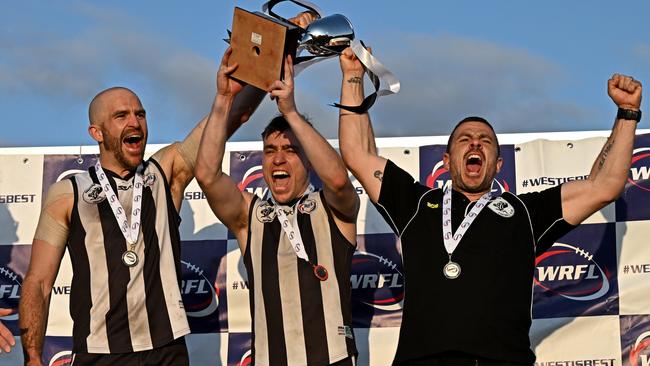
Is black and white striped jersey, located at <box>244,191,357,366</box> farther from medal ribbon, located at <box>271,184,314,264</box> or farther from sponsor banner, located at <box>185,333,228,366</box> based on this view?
sponsor banner, located at <box>185,333,228,366</box>

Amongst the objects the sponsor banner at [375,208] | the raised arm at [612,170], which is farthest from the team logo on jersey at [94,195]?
the raised arm at [612,170]

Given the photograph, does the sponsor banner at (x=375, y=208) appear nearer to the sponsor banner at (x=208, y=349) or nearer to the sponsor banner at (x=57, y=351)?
the sponsor banner at (x=208, y=349)

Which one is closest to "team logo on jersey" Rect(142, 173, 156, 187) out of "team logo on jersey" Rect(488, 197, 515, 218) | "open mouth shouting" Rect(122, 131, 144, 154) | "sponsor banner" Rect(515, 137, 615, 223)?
"open mouth shouting" Rect(122, 131, 144, 154)

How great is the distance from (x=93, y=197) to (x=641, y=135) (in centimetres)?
287

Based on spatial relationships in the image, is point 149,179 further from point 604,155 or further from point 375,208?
point 604,155

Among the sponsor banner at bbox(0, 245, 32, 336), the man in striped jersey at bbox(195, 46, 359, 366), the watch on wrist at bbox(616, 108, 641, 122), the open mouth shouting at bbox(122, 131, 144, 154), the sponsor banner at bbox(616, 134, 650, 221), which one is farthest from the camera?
the sponsor banner at bbox(0, 245, 32, 336)

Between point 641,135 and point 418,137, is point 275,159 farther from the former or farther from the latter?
point 641,135

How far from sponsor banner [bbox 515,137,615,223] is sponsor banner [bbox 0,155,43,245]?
2.65 m

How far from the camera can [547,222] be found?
180 inches

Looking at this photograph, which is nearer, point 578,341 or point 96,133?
point 96,133

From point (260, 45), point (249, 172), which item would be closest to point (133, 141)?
point (260, 45)

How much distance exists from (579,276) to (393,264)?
0.97m

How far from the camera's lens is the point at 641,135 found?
5.70 metres

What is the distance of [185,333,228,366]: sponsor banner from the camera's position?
5.70 meters
